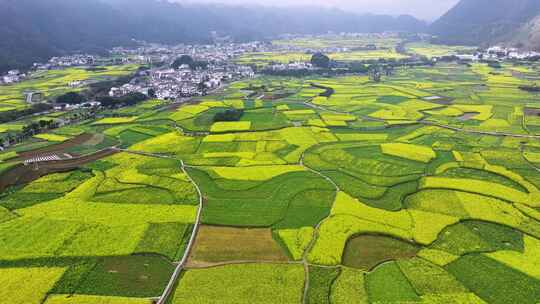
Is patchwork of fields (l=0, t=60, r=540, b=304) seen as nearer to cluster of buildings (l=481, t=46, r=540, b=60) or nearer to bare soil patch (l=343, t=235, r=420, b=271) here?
bare soil patch (l=343, t=235, r=420, b=271)

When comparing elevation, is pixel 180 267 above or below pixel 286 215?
below

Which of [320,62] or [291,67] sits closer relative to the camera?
[291,67]

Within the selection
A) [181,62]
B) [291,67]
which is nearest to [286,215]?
[291,67]

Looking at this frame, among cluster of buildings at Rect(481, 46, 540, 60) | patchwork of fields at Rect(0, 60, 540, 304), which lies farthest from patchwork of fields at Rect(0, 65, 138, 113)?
cluster of buildings at Rect(481, 46, 540, 60)

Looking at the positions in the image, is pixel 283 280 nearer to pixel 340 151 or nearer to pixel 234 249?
pixel 234 249

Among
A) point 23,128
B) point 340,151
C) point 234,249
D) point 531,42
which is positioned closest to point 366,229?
point 234,249

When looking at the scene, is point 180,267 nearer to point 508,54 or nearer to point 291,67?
point 291,67

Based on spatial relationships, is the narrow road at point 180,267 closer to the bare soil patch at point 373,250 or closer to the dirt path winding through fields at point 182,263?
the dirt path winding through fields at point 182,263

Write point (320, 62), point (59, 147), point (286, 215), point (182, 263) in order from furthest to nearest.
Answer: point (320, 62), point (59, 147), point (286, 215), point (182, 263)
